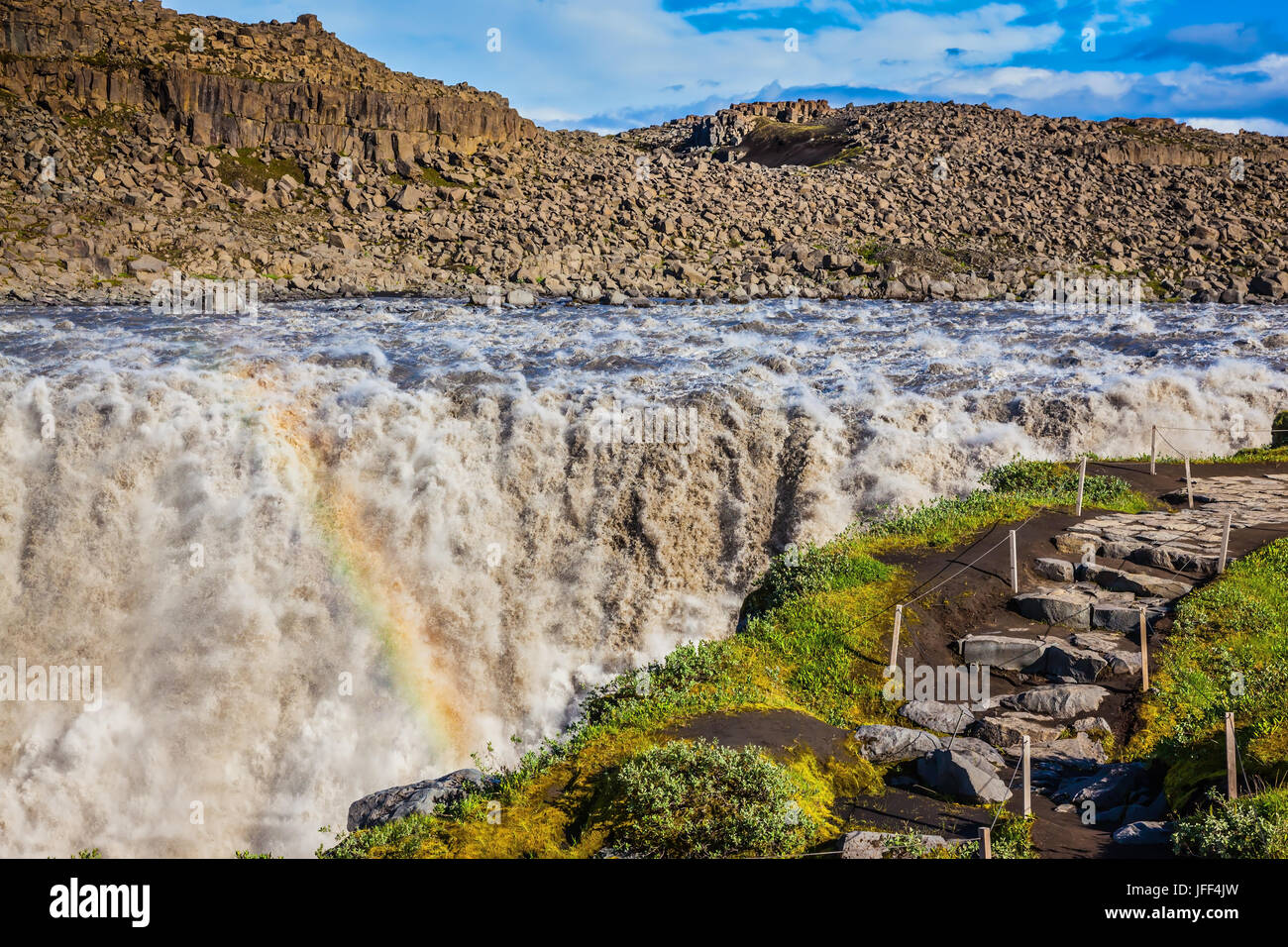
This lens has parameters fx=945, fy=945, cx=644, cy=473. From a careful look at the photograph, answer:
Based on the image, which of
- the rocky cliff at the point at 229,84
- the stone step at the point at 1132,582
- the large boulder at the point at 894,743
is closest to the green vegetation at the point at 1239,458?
the stone step at the point at 1132,582

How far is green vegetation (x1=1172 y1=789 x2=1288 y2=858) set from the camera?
715cm

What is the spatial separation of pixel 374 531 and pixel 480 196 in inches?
2018

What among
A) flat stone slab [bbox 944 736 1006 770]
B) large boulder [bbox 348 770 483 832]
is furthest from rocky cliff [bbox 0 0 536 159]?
flat stone slab [bbox 944 736 1006 770]

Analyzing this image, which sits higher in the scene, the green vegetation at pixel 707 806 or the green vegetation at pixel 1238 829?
the green vegetation at pixel 1238 829

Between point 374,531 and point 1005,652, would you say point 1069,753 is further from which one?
point 374,531

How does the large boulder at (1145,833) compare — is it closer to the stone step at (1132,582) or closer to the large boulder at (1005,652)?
the large boulder at (1005,652)

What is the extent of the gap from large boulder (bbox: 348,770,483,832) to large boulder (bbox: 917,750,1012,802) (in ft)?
15.9

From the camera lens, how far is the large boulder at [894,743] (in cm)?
1049

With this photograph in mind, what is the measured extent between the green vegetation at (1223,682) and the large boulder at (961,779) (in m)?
1.55

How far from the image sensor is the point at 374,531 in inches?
719

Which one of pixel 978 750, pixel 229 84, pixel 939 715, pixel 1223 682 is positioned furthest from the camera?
pixel 229 84

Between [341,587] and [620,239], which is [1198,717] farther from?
[620,239]

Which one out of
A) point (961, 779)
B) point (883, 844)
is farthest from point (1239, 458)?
point (883, 844)
